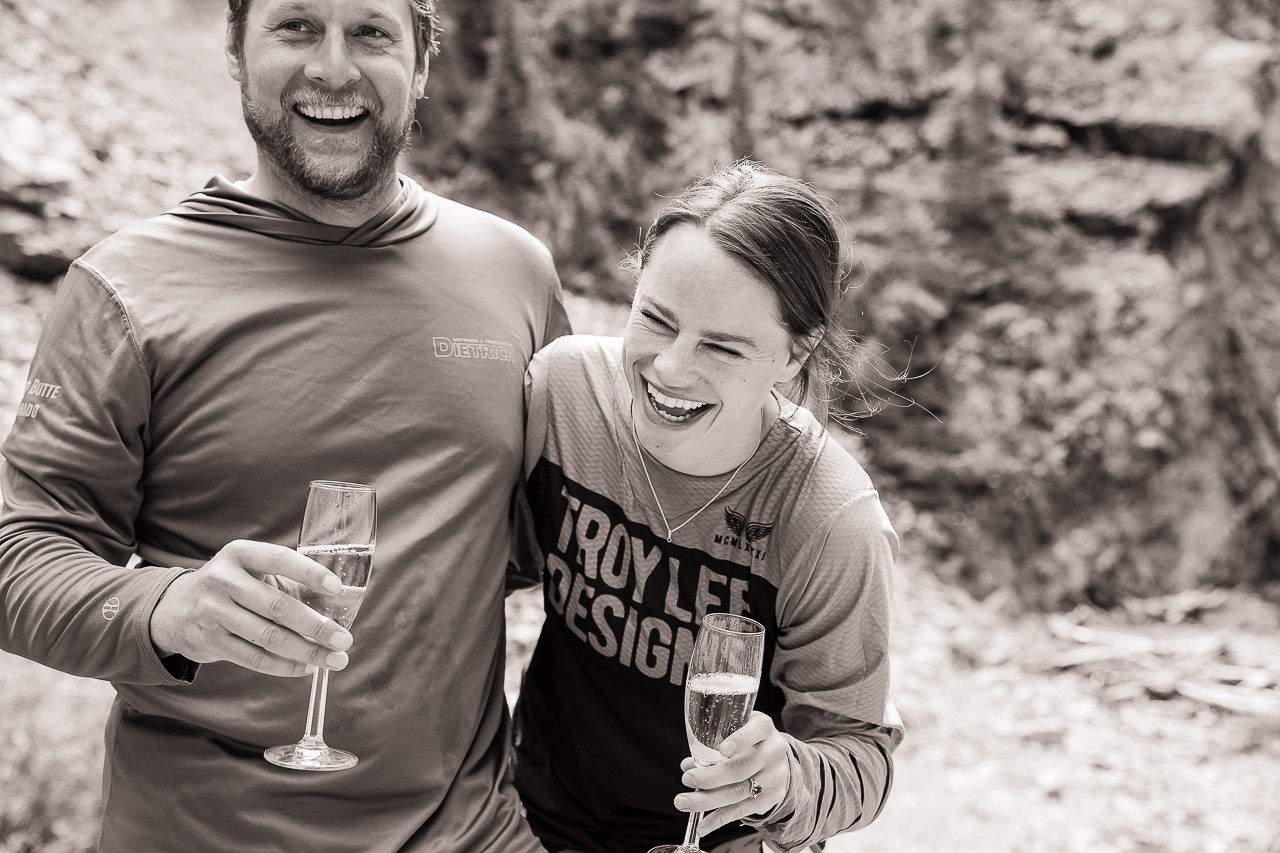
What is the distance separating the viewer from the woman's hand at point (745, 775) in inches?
72.4

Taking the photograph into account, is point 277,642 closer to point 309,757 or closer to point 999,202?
point 309,757

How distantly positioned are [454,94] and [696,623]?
9212mm

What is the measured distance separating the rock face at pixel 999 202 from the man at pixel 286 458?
19.6 ft

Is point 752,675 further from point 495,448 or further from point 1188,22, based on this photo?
point 1188,22

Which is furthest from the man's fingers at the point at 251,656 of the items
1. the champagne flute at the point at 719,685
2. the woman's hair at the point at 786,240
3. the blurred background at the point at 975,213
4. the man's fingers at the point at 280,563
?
the blurred background at the point at 975,213

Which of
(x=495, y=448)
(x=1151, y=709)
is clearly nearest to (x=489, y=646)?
(x=495, y=448)

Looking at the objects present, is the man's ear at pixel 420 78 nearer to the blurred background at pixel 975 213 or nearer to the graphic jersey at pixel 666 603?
the graphic jersey at pixel 666 603

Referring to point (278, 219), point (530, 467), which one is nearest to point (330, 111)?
point (278, 219)

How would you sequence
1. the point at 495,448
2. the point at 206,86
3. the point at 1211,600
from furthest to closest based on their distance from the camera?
the point at 206,86 < the point at 1211,600 < the point at 495,448

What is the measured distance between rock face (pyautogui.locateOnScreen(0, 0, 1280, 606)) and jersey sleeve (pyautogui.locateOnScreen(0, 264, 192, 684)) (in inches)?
241

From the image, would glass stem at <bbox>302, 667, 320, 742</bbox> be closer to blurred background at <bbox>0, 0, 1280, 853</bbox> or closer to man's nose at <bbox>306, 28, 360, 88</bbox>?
man's nose at <bbox>306, 28, 360, 88</bbox>

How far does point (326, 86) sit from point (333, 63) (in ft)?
0.17

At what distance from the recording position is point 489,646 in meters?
2.47

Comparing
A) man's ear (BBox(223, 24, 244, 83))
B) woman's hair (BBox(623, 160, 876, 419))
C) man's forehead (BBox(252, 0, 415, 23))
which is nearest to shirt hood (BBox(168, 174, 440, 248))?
man's ear (BBox(223, 24, 244, 83))
